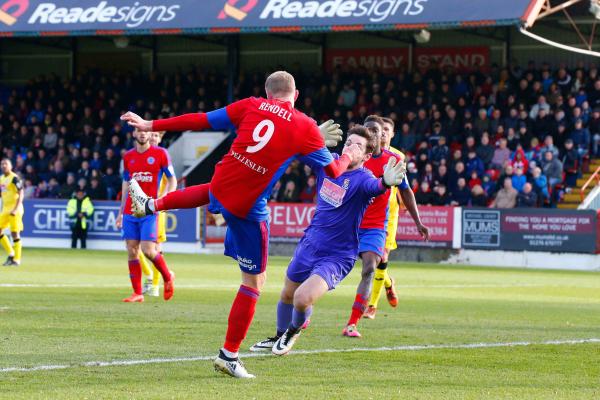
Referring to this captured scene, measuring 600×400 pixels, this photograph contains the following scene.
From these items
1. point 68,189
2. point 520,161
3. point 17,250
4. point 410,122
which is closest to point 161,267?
point 17,250

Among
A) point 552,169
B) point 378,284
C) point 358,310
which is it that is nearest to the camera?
point 358,310

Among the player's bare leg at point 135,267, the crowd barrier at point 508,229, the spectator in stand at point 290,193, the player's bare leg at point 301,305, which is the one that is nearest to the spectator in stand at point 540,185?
the crowd barrier at point 508,229

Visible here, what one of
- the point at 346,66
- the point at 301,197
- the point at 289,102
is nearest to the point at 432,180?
the point at 301,197

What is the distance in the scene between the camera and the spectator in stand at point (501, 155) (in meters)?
31.3

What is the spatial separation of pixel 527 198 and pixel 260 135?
21628 millimetres

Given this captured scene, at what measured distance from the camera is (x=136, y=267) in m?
15.7

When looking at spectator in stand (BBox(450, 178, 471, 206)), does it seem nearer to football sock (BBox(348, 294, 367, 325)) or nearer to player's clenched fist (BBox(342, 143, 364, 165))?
football sock (BBox(348, 294, 367, 325))

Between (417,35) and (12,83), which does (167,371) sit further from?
(12,83)

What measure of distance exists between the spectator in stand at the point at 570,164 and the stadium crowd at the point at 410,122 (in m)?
0.03

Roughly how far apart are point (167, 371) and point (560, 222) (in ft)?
69.5

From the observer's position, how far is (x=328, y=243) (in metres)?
9.74

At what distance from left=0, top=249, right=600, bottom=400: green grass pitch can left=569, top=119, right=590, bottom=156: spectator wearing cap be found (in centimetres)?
1155

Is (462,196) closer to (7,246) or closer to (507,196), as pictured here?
(507,196)

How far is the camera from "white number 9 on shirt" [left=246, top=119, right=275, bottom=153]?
845 cm
